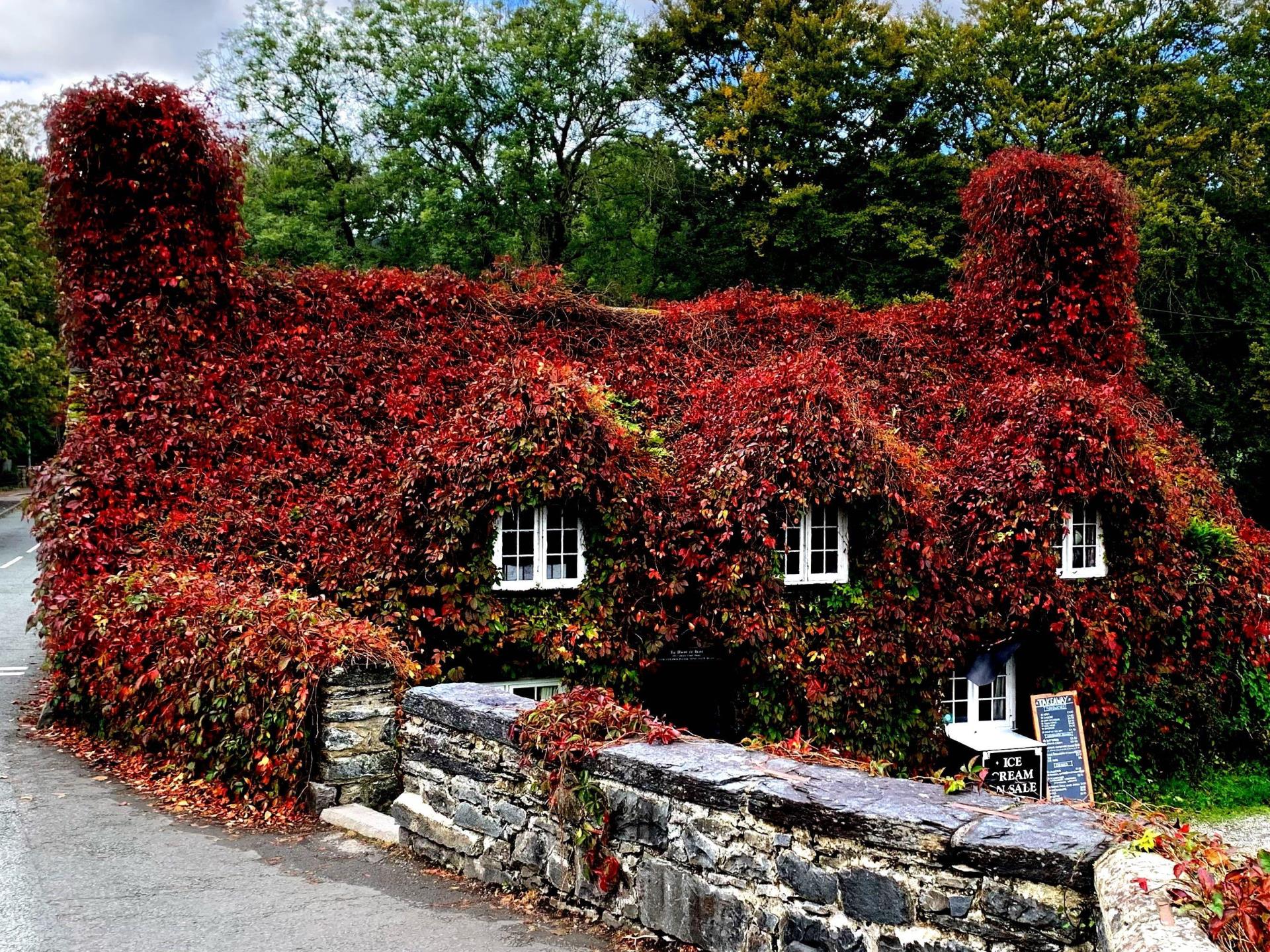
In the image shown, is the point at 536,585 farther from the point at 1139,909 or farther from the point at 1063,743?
the point at 1139,909

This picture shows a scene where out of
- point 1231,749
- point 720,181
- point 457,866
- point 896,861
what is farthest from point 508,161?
point 896,861

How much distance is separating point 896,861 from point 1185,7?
30148mm

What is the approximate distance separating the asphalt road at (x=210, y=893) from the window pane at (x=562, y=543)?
4648mm

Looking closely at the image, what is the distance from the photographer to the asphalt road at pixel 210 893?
19.0 ft

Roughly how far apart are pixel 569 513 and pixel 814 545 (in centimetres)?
300

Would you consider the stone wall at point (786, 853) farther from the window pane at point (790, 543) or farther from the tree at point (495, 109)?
the tree at point (495, 109)

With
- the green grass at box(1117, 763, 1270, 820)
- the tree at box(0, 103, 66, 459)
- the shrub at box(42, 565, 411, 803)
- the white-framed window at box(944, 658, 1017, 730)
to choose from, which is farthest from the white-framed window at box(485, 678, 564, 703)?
the tree at box(0, 103, 66, 459)

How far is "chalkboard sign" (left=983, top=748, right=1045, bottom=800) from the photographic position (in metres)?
13.1

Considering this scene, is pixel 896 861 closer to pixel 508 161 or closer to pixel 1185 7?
pixel 508 161

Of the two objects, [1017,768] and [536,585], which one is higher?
[536,585]


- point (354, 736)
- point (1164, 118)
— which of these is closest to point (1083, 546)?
point (354, 736)

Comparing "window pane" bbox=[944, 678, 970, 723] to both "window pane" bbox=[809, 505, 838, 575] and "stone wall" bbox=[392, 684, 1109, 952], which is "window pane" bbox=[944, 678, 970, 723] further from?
"stone wall" bbox=[392, 684, 1109, 952]

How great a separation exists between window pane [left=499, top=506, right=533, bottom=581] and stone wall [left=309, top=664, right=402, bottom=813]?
3.55 metres

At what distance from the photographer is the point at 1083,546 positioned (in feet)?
46.9
